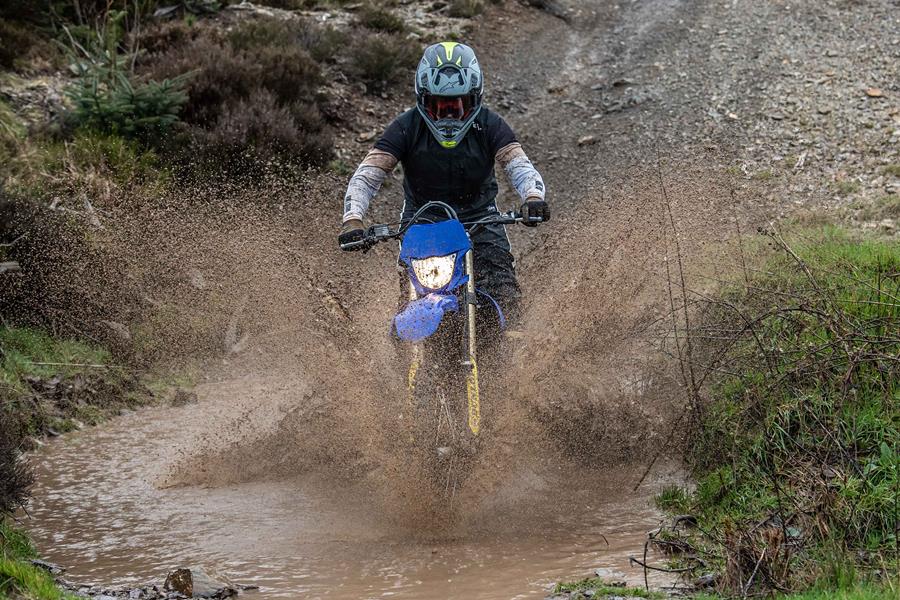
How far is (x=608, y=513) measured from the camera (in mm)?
5547

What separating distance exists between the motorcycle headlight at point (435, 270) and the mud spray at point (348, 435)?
0.57m

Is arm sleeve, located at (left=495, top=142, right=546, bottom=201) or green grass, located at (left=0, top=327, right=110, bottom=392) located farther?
A: green grass, located at (left=0, top=327, right=110, bottom=392)

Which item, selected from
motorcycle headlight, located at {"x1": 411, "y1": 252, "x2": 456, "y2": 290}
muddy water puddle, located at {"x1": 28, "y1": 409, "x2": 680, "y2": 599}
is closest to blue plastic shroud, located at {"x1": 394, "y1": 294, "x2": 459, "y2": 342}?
motorcycle headlight, located at {"x1": 411, "y1": 252, "x2": 456, "y2": 290}

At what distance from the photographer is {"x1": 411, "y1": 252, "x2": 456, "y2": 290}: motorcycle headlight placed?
18.8 ft

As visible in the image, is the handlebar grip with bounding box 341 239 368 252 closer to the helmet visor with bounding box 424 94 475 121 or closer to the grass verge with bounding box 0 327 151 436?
the helmet visor with bounding box 424 94 475 121

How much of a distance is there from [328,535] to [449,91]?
2958 mm

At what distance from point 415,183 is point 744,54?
435 inches

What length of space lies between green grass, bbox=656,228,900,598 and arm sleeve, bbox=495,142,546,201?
1.54m

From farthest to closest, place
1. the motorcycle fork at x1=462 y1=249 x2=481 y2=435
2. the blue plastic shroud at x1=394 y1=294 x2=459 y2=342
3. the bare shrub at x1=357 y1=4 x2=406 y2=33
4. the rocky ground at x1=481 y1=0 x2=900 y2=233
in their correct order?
1. the bare shrub at x1=357 y1=4 x2=406 y2=33
2. the rocky ground at x1=481 y1=0 x2=900 y2=233
3. the motorcycle fork at x1=462 y1=249 x2=481 y2=435
4. the blue plastic shroud at x1=394 y1=294 x2=459 y2=342

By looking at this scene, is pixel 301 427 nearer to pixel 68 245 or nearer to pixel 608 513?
pixel 608 513

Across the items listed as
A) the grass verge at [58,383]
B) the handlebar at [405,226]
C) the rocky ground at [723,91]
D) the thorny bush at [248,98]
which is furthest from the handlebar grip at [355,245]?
the thorny bush at [248,98]

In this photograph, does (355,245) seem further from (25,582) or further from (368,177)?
(25,582)

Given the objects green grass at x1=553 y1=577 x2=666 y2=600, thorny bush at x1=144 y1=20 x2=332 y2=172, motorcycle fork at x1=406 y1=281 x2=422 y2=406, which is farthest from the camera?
thorny bush at x1=144 y1=20 x2=332 y2=172

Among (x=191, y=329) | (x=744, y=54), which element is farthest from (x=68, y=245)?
(x=744, y=54)
